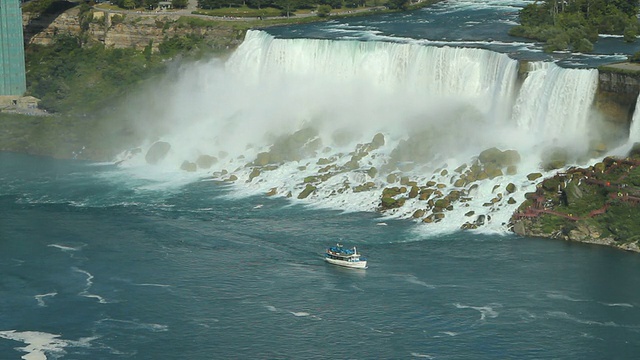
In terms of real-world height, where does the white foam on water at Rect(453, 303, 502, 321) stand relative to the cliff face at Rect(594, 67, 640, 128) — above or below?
below

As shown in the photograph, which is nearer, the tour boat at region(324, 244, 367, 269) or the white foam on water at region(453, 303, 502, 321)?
the white foam on water at region(453, 303, 502, 321)

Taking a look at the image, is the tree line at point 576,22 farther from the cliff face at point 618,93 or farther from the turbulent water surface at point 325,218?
the cliff face at point 618,93

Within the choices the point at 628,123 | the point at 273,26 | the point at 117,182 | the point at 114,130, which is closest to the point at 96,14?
the point at 273,26

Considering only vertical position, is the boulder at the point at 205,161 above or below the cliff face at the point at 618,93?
below

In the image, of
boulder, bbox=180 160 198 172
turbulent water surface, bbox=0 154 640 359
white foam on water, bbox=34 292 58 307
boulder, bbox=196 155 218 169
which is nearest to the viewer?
turbulent water surface, bbox=0 154 640 359

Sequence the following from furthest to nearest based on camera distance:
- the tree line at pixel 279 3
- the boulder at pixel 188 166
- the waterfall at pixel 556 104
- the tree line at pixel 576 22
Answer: the tree line at pixel 279 3, the tree line at pixel 576 22, the boulder at pixel 188 166, the waterfall at pixel 556 104

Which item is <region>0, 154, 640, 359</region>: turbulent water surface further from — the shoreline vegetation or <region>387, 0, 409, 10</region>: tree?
<region>387, 0, 409, 10</region>: tree

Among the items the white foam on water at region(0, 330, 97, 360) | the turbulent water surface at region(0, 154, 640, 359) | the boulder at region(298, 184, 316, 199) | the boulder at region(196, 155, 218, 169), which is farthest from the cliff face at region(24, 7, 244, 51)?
the white foam on water at region(0, 330, 97, 360)

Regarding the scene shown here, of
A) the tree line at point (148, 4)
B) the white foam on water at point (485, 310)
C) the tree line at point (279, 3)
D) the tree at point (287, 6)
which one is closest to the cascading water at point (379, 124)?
the white foam on water at point (485, 310)
